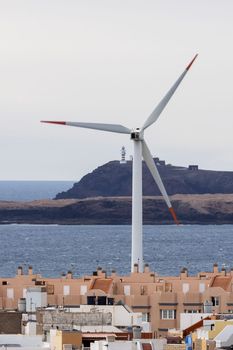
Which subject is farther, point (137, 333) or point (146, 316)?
point (146, 316)

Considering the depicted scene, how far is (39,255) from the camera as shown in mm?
182625

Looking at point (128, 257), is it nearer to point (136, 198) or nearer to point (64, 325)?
point (136, 198)

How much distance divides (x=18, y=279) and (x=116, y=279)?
3.53 meters

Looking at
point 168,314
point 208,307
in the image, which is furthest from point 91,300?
point 208,307

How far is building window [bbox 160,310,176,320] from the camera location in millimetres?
79062

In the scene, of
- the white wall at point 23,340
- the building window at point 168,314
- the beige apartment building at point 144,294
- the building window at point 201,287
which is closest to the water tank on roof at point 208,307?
the beige apartment building at point 144,294

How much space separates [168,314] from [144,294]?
3.24 metres

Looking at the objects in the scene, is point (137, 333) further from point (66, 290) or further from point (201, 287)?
point (201, 287)

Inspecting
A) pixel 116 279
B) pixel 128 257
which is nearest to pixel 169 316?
pixel 116 279

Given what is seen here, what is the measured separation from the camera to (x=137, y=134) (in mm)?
96125

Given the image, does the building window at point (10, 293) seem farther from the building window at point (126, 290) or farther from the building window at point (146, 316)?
the building window at point (146, 316)

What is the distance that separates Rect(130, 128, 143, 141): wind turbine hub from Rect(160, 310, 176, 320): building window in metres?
15.9

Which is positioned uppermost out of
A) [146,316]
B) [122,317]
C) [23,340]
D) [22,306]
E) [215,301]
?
[215,301]

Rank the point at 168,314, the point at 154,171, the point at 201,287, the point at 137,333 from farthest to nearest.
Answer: the point at 154,171 → the point at 201,287 → the point at 168,314 → the point at 137,333
